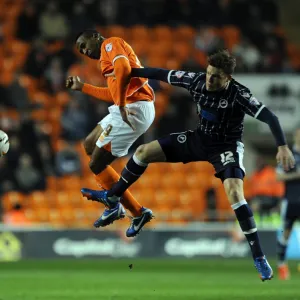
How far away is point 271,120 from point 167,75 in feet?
3.72

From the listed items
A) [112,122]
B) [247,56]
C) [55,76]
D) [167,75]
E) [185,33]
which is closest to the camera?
[167,75]

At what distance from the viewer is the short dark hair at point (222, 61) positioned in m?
9.48

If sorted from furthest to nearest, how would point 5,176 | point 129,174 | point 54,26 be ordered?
1. point 54,26
2. point 5,176
3. point 129,174

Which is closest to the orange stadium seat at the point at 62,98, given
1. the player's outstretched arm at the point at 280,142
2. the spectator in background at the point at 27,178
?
the spectator in background at the point at 27,178

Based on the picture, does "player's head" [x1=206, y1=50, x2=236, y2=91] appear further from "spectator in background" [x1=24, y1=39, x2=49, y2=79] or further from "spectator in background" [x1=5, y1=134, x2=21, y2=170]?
"spectator in background" [x1=24, y1=39, x2=49, y2=79]

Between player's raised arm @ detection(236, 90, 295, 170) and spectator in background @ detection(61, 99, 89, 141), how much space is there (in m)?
10.5

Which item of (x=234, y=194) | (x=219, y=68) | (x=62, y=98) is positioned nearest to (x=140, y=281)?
(x=234, y=194)

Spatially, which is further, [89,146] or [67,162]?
[67,162]

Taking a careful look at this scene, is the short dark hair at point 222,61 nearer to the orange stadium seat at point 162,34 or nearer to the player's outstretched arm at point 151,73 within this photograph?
the player's outstretched arm at point 151,73

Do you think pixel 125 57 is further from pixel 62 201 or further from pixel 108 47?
pixel 62 201

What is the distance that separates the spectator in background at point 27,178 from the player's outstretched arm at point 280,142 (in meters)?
10.1

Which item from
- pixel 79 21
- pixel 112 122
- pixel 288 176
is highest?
pixel 112 122

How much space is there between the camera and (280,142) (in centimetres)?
937

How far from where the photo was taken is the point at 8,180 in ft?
62.3
